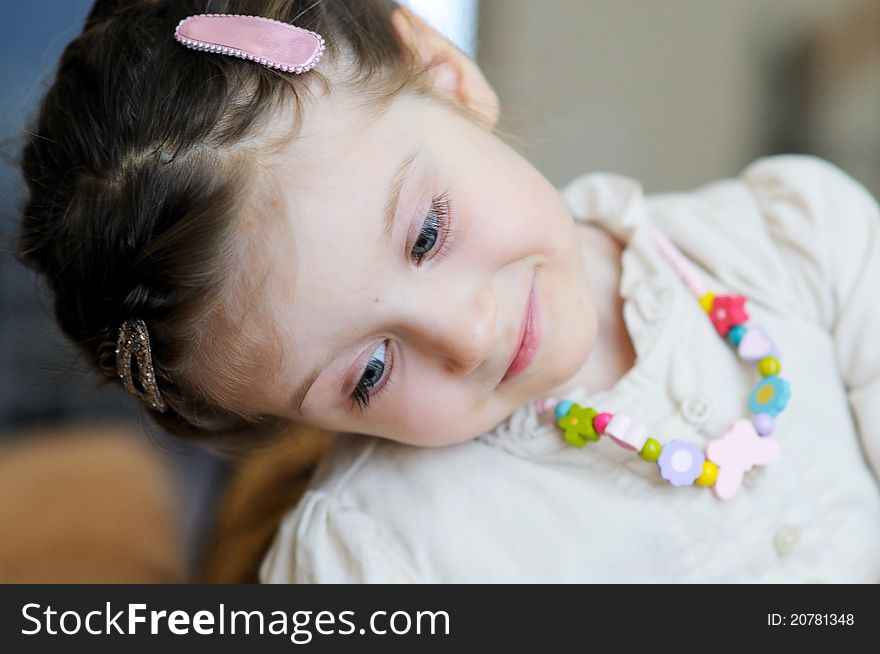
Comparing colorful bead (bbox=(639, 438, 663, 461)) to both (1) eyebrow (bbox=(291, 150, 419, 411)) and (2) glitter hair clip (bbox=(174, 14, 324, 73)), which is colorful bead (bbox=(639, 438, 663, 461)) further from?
(2) glitter hair clip (bbox=(174, 14, 324, 73))

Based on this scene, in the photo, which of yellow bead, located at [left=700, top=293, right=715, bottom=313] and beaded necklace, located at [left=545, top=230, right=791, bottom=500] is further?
yellow bead, located at [left=700, top=293, right=715, bottom=313]

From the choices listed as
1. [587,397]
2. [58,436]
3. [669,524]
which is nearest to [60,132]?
[587,397]

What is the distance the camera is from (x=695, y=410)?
0.85 metres

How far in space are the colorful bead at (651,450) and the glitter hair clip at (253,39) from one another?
1.47ft

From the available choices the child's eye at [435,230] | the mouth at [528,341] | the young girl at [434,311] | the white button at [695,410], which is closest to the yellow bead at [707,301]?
the young girl at [434,311]

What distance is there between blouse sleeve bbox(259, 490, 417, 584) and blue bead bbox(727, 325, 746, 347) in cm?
40

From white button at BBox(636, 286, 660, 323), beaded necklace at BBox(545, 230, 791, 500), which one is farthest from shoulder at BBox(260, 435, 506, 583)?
white button at BBox(636, 286, 660, 323)

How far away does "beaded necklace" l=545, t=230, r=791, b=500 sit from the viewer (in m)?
0.82

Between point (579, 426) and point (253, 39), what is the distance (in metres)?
0.45

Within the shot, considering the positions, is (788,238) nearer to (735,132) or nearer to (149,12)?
(149,12)

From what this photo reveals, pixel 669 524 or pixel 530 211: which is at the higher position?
pixel 530 211

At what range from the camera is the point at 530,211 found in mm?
790

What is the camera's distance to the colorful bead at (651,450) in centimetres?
82

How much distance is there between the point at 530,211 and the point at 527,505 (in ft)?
0.95
